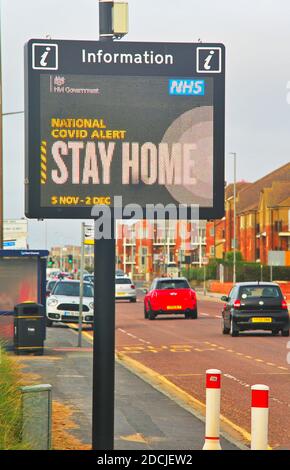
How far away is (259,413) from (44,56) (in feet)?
11.1

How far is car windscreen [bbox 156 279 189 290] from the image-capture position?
45906 mm

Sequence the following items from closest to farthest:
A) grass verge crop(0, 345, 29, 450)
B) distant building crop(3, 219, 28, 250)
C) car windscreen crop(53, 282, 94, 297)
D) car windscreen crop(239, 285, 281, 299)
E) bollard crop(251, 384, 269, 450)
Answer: bollard crop(251, 384, 269, 450) < grass verge crop(0, 345, 29, 450) < car windscreen crop(239, 285, 281, 299) < car windscreen crop(53, 282, 94, 297) < distant building crop(3, 219, 28, 250)

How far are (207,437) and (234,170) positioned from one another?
7713cm

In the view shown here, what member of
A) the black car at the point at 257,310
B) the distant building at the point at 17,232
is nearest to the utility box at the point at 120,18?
the black car at the point at 257,310

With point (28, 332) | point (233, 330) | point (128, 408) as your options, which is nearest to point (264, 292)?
point (233, 330)

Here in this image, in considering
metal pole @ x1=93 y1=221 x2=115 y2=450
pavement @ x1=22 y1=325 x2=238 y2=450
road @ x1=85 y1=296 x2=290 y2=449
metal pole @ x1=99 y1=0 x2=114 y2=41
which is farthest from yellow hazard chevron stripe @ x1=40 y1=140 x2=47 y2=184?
road @ x1=85 y1=296 x2=290 y2=449

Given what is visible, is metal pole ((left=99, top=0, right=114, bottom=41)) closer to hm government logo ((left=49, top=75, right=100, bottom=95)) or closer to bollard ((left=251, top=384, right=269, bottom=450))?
hm government logo ((left=49, top=75, right=100, bottom=95))

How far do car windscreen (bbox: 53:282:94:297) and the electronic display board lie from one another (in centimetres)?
2893

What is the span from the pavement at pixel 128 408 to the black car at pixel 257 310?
915 cm

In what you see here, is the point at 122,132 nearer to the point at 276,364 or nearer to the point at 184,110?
the point at 184,110

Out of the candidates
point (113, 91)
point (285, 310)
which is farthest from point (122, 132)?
point (285, 310)

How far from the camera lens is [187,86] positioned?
10.4m

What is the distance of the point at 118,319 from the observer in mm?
45688

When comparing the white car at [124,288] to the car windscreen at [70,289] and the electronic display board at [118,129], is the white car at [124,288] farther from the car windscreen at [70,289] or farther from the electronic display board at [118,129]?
the electronic display board at [118,129]
